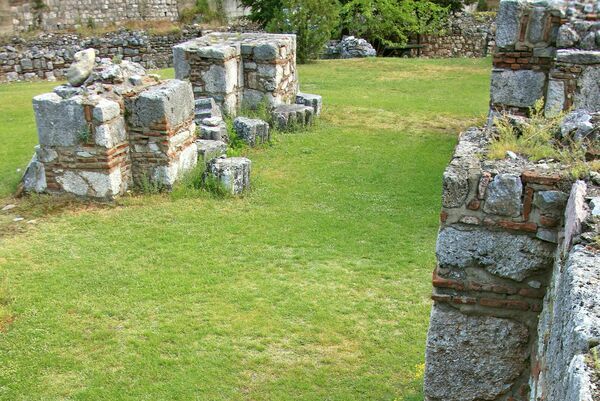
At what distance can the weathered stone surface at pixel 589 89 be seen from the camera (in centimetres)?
762

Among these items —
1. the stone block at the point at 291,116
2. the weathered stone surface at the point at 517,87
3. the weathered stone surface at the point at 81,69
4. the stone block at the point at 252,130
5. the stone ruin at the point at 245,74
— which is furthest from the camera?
the stone block at the point at 291,116

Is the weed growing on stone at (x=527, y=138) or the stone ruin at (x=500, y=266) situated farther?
the weed growing on stone at (x=527, y=138)

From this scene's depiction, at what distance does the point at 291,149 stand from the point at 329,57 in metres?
12.1

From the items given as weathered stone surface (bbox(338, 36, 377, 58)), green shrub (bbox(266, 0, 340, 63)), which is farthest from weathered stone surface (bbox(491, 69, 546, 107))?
weathered stone surface (bbox(338, 36, 377, 58))

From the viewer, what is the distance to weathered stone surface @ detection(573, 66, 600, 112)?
300 inches

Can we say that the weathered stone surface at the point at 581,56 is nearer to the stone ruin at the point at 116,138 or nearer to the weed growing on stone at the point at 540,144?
the weed growing on stone at the point at 540,144

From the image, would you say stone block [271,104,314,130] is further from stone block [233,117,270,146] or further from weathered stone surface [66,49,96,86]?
weathered stone surface [66,49,96,86]

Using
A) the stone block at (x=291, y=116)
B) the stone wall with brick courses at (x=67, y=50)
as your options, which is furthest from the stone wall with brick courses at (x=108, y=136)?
the stone wall with brick courses at (x=67, y=50)

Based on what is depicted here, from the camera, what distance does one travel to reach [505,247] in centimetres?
344

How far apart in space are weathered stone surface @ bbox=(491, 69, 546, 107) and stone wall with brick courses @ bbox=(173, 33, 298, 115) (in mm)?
4643

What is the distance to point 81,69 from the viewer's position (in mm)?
8266

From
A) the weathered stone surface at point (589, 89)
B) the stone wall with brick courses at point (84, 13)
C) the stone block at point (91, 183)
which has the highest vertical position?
the stone wall with brick courses at point (84, 13)

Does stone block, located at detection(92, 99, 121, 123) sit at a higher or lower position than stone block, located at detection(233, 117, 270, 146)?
higher

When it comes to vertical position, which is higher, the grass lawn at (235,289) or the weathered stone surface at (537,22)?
the weathered stone surface at (537,22)
